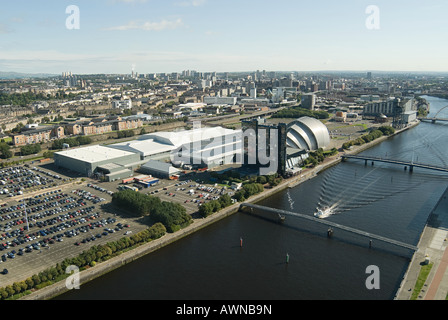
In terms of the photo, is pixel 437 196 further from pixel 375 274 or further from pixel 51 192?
pixel 51 192

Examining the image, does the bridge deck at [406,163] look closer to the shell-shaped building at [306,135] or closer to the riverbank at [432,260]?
the shell-shaped building at [306,135]

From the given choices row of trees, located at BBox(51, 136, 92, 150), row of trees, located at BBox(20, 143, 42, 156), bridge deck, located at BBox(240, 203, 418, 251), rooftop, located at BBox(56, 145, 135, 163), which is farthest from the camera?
row of trees, located at BBox(51, 136, 92, 150)

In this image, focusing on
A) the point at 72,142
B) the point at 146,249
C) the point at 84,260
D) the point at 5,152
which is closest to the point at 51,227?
the point at 84,260

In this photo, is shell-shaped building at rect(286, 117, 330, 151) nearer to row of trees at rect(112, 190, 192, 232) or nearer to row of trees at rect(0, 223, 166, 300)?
row of trees at rect(112, 190, 192, 232)

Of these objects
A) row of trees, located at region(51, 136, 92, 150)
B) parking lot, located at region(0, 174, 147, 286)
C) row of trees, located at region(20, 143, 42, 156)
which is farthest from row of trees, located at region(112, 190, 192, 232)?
row of trees, located at region(51, 136, 92, 150)

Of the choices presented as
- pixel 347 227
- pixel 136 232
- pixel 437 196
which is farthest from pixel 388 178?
pixel 136 232

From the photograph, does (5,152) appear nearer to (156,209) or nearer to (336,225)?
(156,209)
